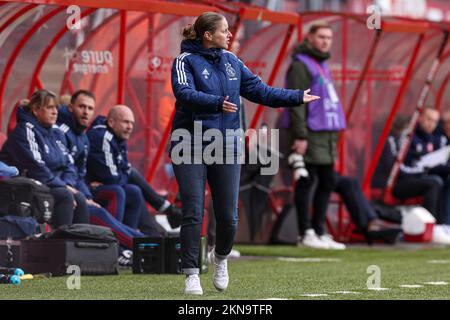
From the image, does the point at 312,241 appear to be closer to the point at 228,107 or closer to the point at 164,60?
the point at 164,60

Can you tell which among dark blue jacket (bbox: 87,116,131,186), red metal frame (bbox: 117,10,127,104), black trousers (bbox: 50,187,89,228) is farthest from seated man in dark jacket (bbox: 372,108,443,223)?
black trousers (bbox: 50,187,89,228)

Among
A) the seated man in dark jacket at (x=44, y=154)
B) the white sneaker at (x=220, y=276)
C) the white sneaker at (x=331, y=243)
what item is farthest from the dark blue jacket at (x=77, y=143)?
the white sneaker at (x=331, y=243)

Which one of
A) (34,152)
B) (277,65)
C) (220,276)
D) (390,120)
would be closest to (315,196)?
(277,65)

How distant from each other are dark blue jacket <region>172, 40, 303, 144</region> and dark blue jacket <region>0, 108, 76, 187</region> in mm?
2846

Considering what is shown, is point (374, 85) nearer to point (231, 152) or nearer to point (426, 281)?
point (426, 281)

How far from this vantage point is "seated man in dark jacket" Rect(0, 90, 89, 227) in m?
11.4

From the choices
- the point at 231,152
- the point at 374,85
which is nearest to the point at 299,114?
the point at 374,85

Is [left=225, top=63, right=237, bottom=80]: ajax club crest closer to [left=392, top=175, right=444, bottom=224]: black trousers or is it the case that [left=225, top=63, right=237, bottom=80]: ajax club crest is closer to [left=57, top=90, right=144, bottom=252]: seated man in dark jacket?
[left=57, top=90, right=144, bottom=252]: seated man in dark jacket

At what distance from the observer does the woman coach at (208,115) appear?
28.7 feet

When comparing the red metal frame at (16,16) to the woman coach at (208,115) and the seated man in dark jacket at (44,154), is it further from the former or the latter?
the woman coach at (208,115)

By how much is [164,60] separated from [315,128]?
6.61 ft

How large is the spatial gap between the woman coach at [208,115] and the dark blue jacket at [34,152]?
2832mm

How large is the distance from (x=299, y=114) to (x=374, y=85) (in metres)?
2.72

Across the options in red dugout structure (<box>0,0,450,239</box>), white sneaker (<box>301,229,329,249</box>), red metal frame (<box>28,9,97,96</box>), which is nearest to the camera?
red dugout structure (<box>0,0,450,239</box>)
